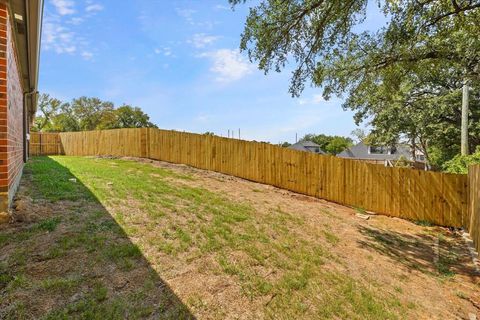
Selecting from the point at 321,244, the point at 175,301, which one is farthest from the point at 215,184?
the point at 175,301

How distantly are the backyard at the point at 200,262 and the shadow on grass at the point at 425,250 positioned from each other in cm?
4

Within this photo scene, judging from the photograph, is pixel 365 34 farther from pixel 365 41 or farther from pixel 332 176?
pixel 332 176

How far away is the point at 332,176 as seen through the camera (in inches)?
390

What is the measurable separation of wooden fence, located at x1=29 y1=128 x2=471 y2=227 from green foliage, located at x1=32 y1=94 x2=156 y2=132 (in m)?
34.3

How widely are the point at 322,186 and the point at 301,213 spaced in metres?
2.64

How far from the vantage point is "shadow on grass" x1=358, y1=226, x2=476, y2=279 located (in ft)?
18.8

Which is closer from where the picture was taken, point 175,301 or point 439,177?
point 175,301

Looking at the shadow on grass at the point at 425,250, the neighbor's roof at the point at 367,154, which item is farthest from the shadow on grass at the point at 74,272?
the neighbor's roof at the point at 367,154

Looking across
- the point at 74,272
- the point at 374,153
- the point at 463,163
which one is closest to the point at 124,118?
the point at 374,153

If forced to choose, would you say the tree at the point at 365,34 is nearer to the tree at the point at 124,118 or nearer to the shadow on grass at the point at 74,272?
the shadow on grass at the point at 74,272

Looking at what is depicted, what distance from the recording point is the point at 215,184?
9.39 metres

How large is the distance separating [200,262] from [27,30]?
17.3ft

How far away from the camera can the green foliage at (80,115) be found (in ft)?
134

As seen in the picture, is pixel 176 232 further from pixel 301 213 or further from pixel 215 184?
pixel 215 184
